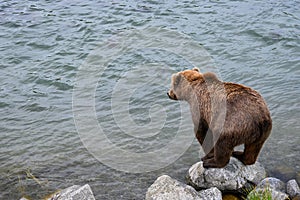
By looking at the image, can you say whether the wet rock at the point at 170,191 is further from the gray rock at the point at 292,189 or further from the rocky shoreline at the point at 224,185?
the gray rock at the point at 292,189

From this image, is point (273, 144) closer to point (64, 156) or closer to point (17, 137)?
point (64, 156)

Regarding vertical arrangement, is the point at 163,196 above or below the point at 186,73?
below

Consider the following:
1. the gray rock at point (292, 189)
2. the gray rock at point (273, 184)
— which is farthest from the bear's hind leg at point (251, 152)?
the gray rock at point (292, 189)

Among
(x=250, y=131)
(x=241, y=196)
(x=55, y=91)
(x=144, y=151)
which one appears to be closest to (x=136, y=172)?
(x=144, y=151)

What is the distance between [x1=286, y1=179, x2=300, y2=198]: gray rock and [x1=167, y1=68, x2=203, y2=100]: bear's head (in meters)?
1.83

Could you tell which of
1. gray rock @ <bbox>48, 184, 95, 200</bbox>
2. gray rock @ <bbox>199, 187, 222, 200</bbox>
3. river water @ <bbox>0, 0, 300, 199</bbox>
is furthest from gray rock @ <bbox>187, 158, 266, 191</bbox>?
gray rock @ <bbox>48, 184, 95, 200</bbox>

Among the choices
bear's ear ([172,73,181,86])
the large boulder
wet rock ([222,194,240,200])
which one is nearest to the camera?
the large boulder

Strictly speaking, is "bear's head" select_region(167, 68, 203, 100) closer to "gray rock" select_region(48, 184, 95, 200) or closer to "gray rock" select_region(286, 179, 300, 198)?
"gray rock" select_region(286, 179, 300, 198)

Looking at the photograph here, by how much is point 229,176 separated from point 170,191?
87 cm

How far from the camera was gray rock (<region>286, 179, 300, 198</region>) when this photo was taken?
654 centimetres

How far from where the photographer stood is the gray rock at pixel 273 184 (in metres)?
6.51

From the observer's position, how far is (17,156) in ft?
26.6

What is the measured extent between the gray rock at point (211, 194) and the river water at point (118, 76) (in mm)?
959

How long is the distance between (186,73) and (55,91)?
3.72m
